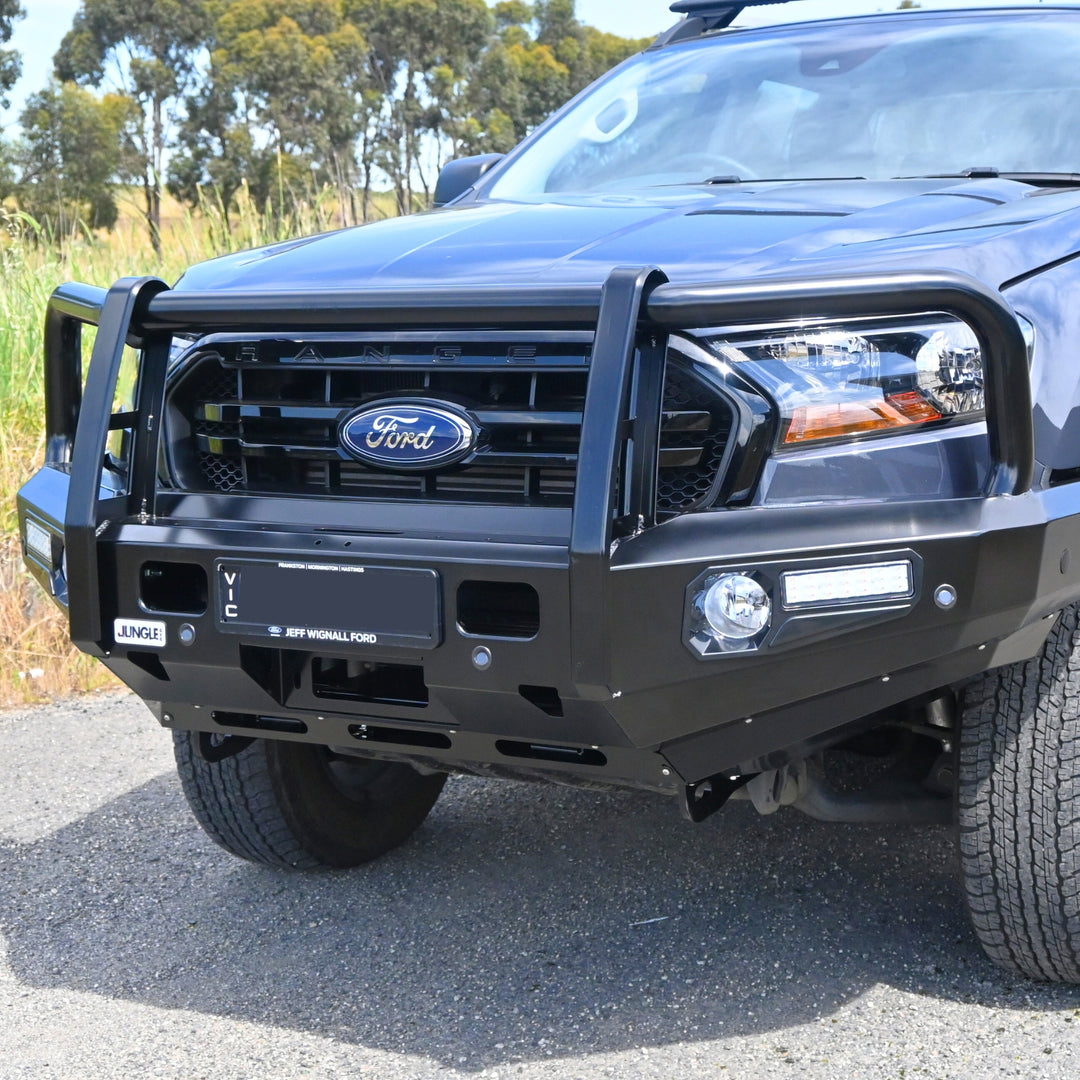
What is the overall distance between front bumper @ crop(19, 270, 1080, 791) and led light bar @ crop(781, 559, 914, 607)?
0.02m

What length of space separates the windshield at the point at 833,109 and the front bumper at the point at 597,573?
1.19 metres

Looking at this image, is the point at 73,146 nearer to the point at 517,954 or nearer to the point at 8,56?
the point at 8,56

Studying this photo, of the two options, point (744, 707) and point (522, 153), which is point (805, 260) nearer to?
point (744, 707)

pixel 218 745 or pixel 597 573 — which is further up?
pixel 597 573

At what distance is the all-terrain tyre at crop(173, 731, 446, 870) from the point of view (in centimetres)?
321

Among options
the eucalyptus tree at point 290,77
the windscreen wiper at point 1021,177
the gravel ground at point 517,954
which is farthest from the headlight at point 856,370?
the eucalyptus tree at point 290,77

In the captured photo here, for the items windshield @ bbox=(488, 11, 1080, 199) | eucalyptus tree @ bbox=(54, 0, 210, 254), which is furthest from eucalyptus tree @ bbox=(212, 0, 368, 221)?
windshield @ bbox=(488, 11, 1080, 199)

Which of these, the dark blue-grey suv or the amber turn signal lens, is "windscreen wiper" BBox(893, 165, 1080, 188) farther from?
the amber turn signal lens

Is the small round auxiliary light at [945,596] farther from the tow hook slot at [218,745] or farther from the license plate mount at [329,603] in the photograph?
the tow hook slot at [218,745]

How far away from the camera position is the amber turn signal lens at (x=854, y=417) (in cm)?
223

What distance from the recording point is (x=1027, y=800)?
250 cm

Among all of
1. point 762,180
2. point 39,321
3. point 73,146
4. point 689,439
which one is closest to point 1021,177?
point 762,180

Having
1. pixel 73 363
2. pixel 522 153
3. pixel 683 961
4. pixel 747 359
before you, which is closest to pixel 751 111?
pixel 522 153

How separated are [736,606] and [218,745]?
131cm
